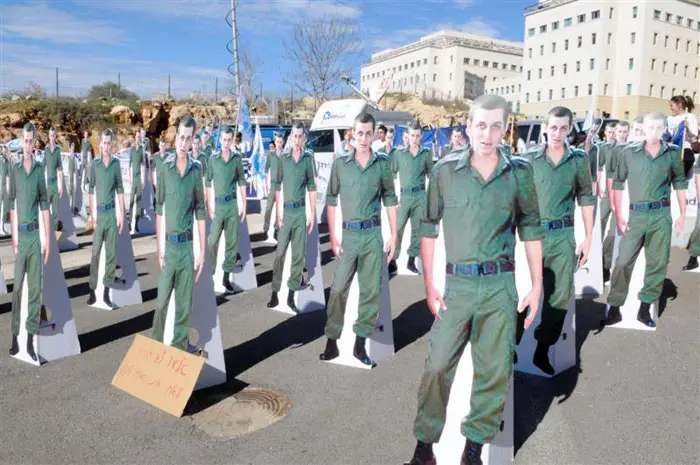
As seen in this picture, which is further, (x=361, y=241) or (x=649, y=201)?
(x=649, y=201)

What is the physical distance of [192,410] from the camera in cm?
486

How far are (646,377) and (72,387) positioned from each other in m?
5.40

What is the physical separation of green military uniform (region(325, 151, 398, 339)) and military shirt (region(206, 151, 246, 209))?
3390 mm

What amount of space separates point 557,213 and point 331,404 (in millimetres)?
2790

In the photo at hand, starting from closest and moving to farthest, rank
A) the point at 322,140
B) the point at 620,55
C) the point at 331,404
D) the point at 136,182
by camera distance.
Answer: the point at 331,404 → the point at 136,182 → the point at 322,140 → the point at 620,55

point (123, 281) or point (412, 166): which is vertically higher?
point (412, 166)

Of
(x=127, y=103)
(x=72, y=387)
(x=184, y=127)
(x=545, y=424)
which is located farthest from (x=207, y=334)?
(x=127, y=103)

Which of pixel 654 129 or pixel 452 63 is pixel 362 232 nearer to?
pixel 654 129

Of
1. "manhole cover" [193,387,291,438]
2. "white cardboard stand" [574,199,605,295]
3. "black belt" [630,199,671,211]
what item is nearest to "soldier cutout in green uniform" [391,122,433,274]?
"white cardboard stand" [574,199,605,295]

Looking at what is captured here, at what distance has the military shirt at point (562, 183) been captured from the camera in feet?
18.3

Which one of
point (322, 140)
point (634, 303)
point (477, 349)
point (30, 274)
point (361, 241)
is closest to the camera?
Answer: point (477, 349)

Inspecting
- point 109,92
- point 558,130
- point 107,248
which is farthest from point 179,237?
point 109,92

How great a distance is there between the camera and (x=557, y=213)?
18.2ft

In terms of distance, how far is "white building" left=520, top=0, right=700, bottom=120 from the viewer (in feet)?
236
